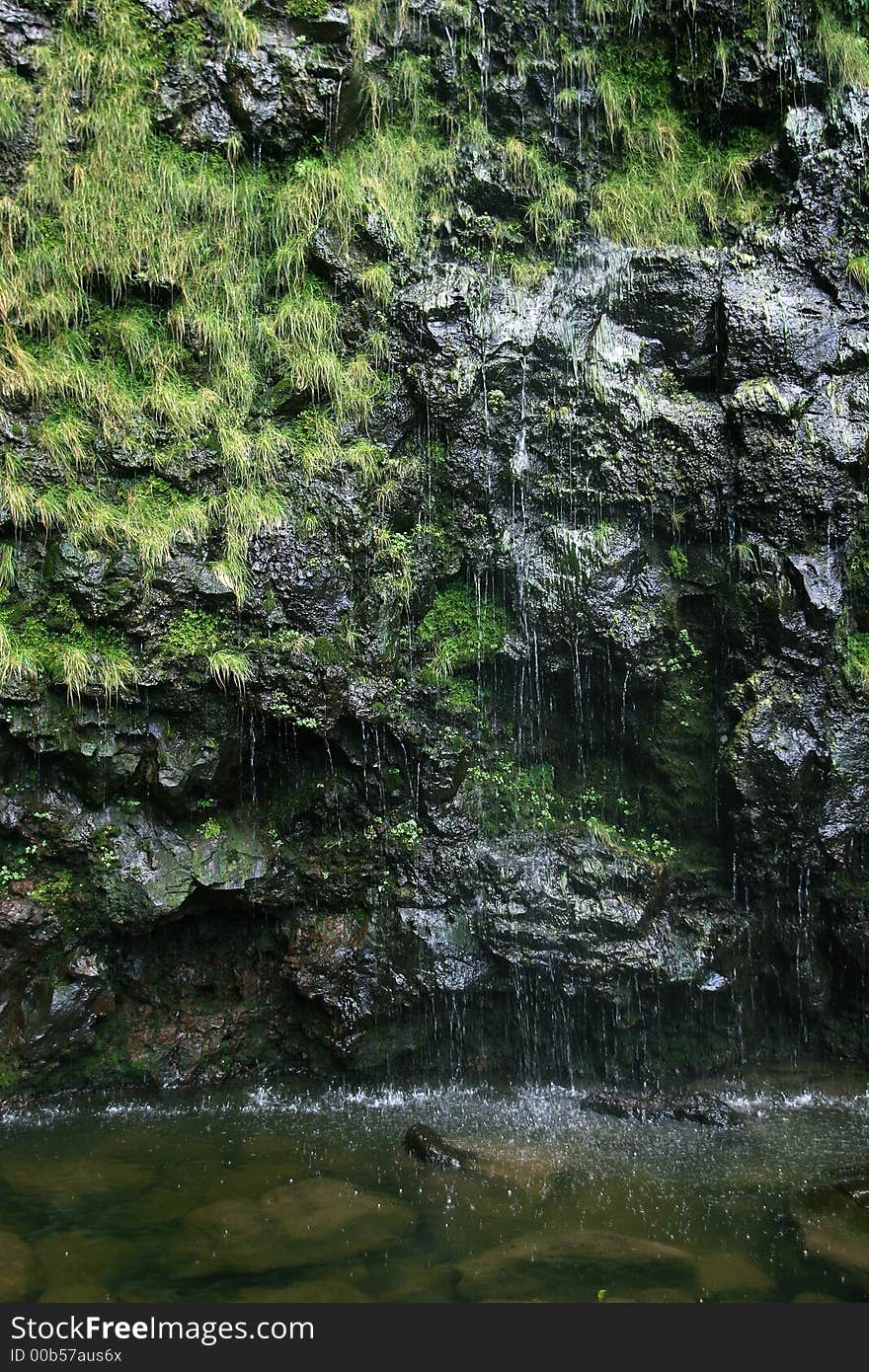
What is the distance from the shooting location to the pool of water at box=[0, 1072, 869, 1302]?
4453 mm

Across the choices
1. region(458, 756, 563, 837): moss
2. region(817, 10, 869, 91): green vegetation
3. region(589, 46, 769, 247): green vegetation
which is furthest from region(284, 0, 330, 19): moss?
region(458, 756, 563, 837): moss

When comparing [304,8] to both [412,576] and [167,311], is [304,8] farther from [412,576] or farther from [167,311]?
[412,576]

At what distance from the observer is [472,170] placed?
816 centimetres

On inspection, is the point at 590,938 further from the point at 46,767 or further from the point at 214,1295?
the point at 46,767

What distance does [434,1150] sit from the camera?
5766 mm

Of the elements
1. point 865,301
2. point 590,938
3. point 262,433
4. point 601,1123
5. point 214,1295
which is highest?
point 865,301

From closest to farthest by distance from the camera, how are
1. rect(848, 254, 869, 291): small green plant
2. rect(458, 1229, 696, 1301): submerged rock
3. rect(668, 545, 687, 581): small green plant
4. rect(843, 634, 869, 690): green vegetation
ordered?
1. rect(458, 1229, 696, 1301): submerged rock
2. rect(843, 634, 869, 690): green vegetation
3. rect(848, 254, 869, 291): small green plant
4. rect(668, 545, 687, 581): small green plant

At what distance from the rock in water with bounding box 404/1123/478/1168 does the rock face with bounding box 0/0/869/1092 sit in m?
1.05

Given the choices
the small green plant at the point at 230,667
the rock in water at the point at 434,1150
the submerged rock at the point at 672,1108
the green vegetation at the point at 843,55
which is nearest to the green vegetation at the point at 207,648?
the small green plant at the point at 230,667

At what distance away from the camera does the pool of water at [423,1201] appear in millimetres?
4453

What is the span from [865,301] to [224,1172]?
806cm

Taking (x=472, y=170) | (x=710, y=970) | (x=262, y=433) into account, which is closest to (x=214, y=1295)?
(x=710, y=970)

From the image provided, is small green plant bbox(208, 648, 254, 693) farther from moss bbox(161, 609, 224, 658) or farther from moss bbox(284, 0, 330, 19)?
moss bbox(284, 0, 330, 19)

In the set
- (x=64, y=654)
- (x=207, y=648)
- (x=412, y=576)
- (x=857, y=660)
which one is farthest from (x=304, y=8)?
(x=857, y=660)
